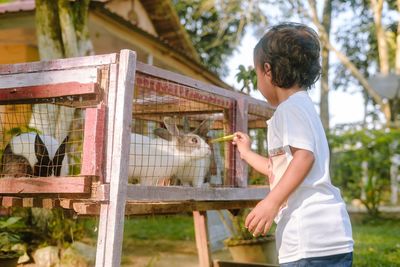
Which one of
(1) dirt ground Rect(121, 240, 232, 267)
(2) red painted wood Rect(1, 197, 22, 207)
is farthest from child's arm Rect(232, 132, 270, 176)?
(1) dirt ground Rect(121, 240, 232, 267)

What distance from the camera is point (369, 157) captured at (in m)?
9.68

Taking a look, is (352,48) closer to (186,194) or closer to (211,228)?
(211,228)

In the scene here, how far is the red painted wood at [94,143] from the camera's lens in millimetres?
2275

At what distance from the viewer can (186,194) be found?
2.77 meters

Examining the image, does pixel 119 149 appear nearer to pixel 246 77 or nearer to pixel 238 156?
pixel 238 156

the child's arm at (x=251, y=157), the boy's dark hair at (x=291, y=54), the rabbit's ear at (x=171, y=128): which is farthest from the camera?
the rabbit's ear at (x=171, y=128)

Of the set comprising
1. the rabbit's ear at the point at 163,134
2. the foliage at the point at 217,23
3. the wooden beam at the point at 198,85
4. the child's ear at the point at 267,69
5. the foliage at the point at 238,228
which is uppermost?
the foliage at the point at 217,23

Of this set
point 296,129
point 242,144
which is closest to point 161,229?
point 242,144

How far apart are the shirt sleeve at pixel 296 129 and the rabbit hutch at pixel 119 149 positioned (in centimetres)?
66

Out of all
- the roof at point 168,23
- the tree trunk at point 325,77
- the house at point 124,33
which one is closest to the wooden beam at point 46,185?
the house at point 124,33

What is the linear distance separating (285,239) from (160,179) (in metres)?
1.21

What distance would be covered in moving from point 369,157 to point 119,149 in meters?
8.15

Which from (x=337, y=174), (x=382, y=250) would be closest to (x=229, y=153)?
(x=382, y=250)

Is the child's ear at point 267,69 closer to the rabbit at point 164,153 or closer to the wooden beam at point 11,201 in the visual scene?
the rabbit at point 164,153
